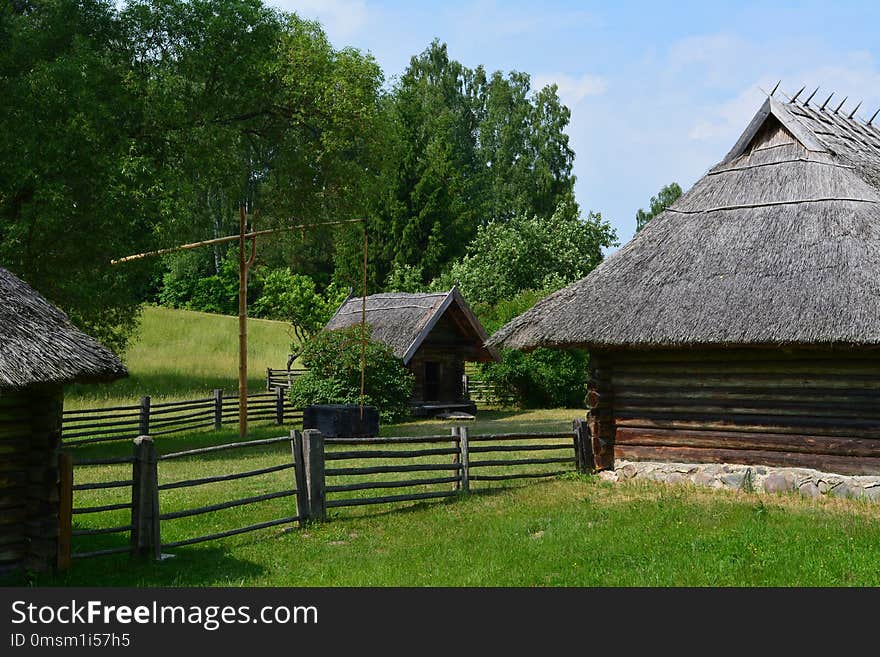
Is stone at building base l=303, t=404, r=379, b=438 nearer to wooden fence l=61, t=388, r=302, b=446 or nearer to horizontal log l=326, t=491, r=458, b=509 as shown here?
wooden fence l=61, t=388, r=302, b=446

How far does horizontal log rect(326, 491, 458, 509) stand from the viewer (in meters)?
12.6

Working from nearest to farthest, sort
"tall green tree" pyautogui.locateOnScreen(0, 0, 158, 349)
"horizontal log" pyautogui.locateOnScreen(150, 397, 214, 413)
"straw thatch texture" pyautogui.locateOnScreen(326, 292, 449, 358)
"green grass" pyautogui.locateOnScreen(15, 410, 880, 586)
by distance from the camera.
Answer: "green grass" pyautogui.locateOnScreen(15, 410, 880, 586) < "tall green tree" pyautogui.locateOnScreen(0, 0, 158, 349) < "horizontal log" pyautogui.locateOnScreen(150, 397, 214, 413) < "straw thatch texture" pyautogui.locateOnScreen(326, 292, 449, 358)

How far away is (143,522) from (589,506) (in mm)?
5868

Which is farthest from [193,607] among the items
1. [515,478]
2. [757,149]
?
[757,149]

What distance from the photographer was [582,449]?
51.9 ft

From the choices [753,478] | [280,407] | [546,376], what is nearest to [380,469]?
[753,478]

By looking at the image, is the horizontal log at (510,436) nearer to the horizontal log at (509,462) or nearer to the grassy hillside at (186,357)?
the horizontal log at (509,462)

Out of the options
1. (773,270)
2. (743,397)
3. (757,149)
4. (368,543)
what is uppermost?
(757,149)

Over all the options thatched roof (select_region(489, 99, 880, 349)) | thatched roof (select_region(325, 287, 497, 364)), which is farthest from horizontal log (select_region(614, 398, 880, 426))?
thatched roof (select_region(325, 287, 497, 364))

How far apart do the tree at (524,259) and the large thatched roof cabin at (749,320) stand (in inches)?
1119

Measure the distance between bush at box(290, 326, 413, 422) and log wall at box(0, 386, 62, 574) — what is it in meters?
16.1

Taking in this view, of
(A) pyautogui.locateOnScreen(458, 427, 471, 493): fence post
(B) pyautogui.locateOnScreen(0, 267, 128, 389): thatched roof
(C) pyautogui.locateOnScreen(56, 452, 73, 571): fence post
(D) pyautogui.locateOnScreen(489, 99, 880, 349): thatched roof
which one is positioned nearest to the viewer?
(B) pyautogui.locateOnScreen(0, 267, 128, 389): thatched roof

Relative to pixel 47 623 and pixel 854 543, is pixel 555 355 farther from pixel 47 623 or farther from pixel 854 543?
pixel 47 623

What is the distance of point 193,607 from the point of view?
7832 mm
